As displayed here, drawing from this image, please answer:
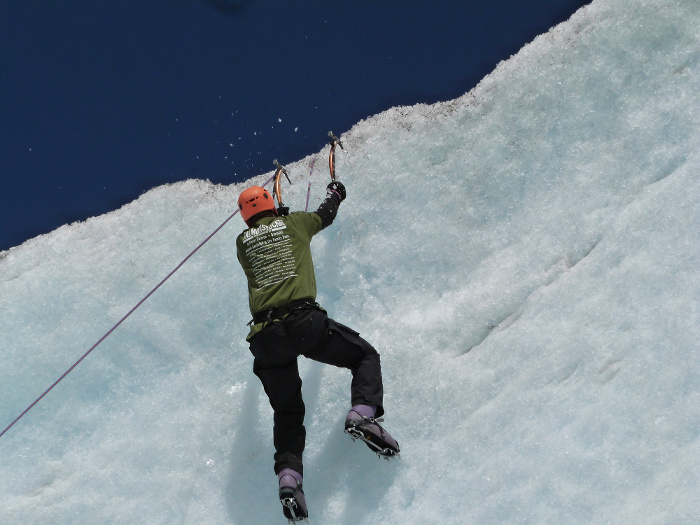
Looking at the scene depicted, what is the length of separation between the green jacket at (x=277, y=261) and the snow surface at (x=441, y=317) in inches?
20.7

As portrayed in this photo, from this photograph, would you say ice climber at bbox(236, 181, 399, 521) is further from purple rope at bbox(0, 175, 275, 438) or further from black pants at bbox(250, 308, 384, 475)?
purple rope at bbox(0, 175, 275, 438)

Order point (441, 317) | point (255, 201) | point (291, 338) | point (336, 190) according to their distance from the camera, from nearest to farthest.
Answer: point (291, 338), point (255, 201), point (336, 190), point (441, 317)

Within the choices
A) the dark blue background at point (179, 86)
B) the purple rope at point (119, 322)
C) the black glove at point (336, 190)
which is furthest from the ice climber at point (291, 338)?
the dark blue background at point (179, 86)

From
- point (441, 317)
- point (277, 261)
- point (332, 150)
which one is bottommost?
point (441, 317)

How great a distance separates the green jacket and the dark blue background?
68 cm

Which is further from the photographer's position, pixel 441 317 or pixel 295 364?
pixel 441 317

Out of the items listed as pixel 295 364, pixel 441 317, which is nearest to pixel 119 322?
pixel 295 364

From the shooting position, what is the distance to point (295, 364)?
9.90 feet

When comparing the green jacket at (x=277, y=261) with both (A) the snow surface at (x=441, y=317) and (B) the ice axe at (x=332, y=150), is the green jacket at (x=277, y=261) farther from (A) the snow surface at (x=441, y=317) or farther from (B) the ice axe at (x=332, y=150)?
(A) the snow surface at (x=441, y=317)

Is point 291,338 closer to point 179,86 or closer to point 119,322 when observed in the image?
point 119,322

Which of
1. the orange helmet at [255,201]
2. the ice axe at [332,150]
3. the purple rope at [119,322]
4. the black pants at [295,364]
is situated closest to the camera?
the black pants at [295,364]

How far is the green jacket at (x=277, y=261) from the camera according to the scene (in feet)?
9.27

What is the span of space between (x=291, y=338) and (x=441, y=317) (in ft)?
2.98

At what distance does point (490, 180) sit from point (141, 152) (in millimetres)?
1966
